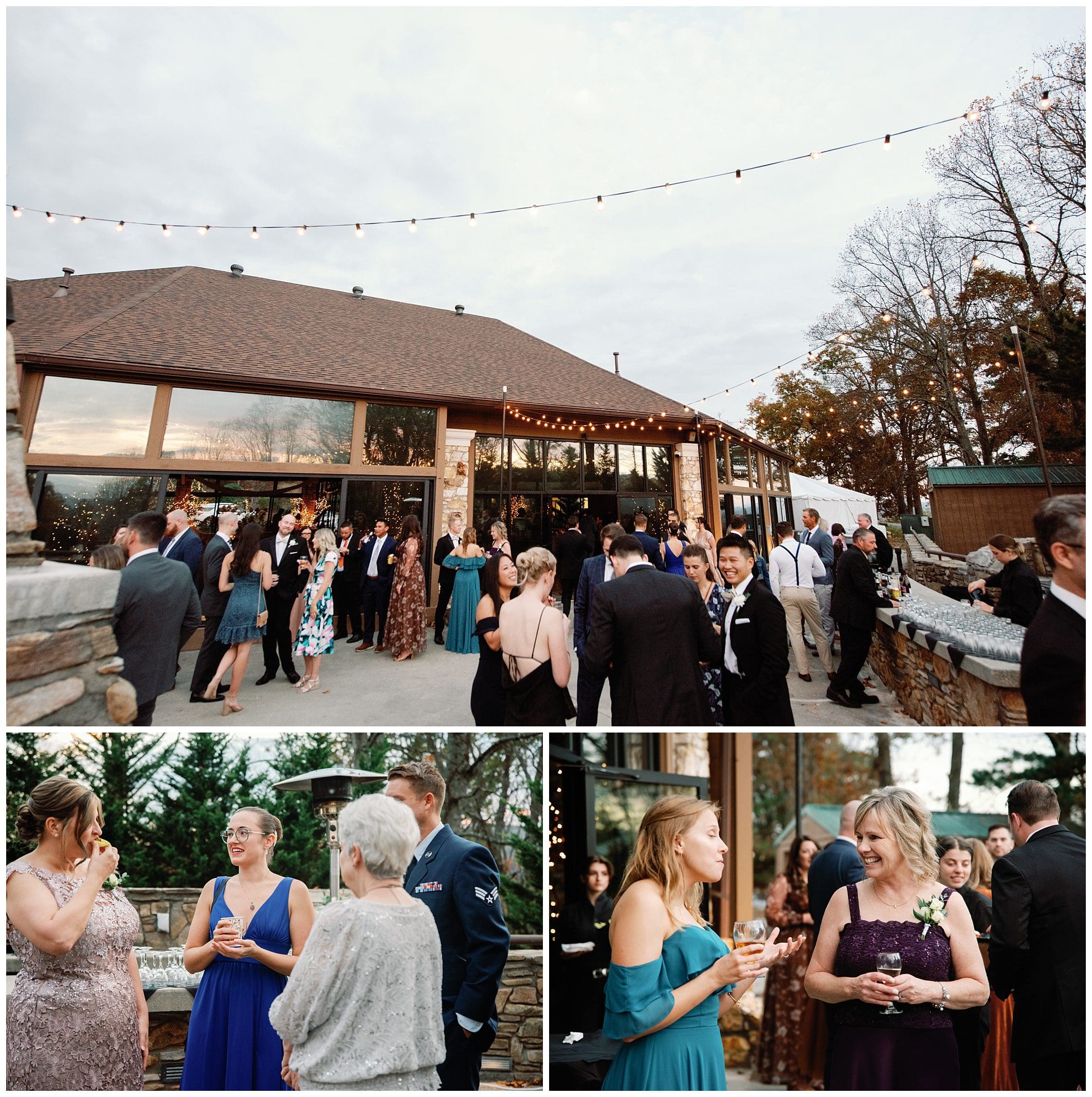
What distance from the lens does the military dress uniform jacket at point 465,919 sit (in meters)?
2.10

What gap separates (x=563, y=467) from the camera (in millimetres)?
10016

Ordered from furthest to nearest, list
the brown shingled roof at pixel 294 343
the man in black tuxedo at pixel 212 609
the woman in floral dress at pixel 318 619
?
the brown shingled roof at pixel 294 343, the woman in floral dress at pixel 318 619, the man in black tuxedo at pixel 212 609

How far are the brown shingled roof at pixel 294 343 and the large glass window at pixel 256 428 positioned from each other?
0.28 m

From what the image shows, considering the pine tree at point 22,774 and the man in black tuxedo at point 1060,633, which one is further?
the pine tree at point 22,774

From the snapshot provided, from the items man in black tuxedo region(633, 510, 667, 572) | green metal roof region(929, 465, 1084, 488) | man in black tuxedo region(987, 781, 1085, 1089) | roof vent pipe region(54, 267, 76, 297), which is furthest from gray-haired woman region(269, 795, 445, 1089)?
green metal roof region(929, 465, 1084, 488)

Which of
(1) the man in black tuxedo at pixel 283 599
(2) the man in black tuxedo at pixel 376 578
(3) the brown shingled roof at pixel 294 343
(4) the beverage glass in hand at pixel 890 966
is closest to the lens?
(4) the beverage glass in hand at pixel 890 966

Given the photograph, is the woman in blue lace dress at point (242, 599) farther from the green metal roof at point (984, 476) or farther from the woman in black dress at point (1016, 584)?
the green metal roof at point (984, 476)

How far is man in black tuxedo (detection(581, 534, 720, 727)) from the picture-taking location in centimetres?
289

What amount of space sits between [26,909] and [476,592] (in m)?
4.70

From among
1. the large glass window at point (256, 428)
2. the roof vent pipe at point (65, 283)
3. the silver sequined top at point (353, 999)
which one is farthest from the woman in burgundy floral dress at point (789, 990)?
the roof vent pipe at point (65, 283)

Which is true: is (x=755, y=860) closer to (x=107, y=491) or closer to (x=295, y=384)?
(x=295, y=384)

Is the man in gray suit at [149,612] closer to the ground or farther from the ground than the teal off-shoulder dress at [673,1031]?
farther from the ground

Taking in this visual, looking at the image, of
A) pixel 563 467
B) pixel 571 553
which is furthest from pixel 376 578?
pixel 563 467

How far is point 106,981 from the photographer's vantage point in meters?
2.17
